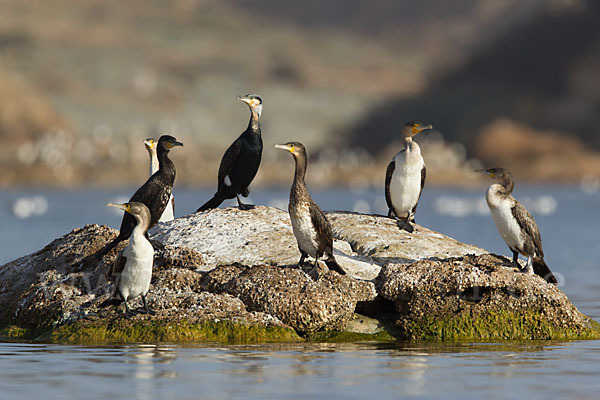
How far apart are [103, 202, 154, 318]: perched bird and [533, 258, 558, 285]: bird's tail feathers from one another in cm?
471

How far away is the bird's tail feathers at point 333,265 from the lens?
12008 mm

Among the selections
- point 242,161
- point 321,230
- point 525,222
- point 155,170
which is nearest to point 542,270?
point 525,222

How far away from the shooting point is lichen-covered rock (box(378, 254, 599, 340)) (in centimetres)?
1159

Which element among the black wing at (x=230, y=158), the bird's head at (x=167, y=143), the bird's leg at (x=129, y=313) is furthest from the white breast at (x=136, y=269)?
the black wing at (x=230, y=158)

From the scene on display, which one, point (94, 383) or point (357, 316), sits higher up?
point (357, 316)

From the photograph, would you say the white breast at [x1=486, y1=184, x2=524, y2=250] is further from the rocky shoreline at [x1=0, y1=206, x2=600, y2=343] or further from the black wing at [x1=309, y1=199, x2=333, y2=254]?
the black wing at [x1=309, y1=199, x2=333, y2=254]

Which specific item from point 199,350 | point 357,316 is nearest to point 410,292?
point 357,316

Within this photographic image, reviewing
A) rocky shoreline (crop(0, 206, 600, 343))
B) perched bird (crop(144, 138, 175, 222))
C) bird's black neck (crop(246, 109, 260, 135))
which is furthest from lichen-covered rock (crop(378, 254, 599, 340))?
perched bird (crop(144, 138, 175, 222))

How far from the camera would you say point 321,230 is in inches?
464

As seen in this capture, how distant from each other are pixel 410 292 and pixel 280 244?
6.42 feet

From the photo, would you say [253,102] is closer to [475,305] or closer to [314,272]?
[314,272]

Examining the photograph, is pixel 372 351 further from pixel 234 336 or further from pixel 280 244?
pixel 280 244

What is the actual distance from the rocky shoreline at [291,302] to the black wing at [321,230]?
11.5 inches

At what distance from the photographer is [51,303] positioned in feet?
39.5
